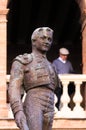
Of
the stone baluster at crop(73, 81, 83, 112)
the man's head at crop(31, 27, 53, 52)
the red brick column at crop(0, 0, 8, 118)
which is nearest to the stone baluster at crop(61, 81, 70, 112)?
the stone baluster at crop(73, 81, 83, 112)

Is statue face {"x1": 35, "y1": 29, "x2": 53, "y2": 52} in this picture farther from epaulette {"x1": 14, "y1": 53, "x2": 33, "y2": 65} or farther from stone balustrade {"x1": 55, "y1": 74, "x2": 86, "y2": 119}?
stone balustrade {"x1": 55, "y1": 74, "x2": 86, "y2": 119}

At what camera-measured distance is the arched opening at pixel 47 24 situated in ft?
71.7

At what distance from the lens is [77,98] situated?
1628 cm

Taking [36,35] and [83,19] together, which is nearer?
[36,35]

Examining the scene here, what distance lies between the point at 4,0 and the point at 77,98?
2343 millimetres

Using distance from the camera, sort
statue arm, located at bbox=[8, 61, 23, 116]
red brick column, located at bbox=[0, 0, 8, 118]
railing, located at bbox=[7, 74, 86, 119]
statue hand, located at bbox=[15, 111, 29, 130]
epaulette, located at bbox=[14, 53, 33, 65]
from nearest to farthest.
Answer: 1. statue hand, located at bbox=[15, 111, 29, 130]
2. statue arm, located at bbox=[8, 61, 23, 116]
3. epaulette, located at bbox=[14, 53, 33, 65]
4. railing, located at bbox=[7, 74, 86, 119]
5. red brick column, located at bbox=[0, 0, 8, 118]

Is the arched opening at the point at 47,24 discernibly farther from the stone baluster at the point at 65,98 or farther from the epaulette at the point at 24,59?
the epaulette at the point at 24,59

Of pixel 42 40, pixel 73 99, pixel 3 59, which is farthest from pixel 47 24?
pixel 42 40

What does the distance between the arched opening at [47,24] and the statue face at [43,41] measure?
1171 cm

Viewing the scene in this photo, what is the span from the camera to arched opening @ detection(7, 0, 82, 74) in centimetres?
2186

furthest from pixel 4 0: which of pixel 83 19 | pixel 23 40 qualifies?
pixel 23 40

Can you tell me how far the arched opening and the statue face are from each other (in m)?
11.7

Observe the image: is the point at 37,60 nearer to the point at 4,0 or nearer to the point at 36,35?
the point at 36,35

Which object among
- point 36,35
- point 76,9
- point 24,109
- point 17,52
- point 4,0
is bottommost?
point 17,52
